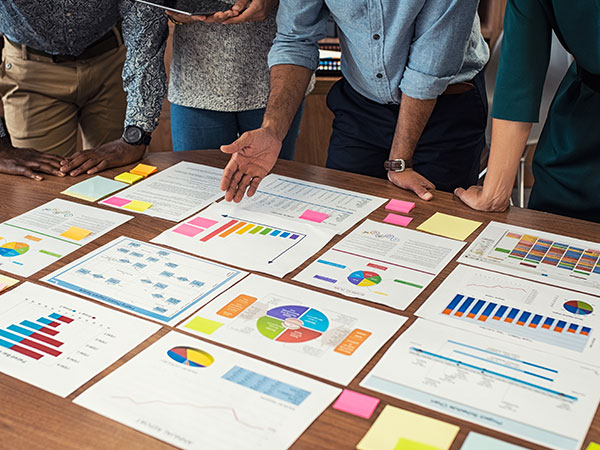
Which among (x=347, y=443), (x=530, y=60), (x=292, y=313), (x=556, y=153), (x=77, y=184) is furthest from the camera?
(x=77, y=184)

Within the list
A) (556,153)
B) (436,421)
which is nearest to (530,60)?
(556,153)

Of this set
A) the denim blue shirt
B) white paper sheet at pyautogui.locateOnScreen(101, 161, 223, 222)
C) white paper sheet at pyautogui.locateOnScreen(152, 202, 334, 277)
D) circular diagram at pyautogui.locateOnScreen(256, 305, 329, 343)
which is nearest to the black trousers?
the denim blue shirt

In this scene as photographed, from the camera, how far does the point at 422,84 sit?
5.53 ft

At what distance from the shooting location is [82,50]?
203cm

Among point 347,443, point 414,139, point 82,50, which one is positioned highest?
point 82,50

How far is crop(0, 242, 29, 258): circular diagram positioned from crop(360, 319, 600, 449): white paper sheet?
2.42ft

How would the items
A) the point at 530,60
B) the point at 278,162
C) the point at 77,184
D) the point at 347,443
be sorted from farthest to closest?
the point at 278,162, the point at 77,184, the point at 530,60, the point at 347,443

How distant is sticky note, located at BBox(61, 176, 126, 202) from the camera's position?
5.23 feet

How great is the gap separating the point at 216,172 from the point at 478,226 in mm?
646

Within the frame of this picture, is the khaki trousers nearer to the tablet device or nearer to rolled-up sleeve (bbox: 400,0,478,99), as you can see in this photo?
the tablet device

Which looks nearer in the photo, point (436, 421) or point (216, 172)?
point (436, 421)

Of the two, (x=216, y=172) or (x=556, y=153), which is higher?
(x=556, y=153)

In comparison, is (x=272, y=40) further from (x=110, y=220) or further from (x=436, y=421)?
(x=436, y=421)

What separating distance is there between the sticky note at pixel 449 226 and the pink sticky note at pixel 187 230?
0.45 metres
